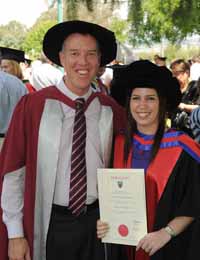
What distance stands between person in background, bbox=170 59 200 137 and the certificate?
3127mm

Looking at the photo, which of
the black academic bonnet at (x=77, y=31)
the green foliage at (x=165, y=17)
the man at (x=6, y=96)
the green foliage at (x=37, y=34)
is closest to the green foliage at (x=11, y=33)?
the green foliage at (x=37, y=34)

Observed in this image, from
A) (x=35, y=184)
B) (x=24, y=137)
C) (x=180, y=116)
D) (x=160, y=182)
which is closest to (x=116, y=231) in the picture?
(x=160, y=182)

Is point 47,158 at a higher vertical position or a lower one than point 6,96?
lower

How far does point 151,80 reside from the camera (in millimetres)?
2393

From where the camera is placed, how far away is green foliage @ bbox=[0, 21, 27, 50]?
9.88 m

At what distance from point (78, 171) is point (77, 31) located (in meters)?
0.72

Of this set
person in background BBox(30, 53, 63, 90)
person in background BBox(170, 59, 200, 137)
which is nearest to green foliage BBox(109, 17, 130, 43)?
person in background BBox(170, 59, 200, 137)

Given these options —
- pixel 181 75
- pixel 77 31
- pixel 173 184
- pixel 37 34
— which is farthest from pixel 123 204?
pixel 37 34

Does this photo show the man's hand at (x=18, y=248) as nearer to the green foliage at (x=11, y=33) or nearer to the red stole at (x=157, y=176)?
the red stole at (x=157, y=176)

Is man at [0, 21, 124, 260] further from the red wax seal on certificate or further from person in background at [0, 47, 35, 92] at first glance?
person in background at [0, 47, 35, 92]

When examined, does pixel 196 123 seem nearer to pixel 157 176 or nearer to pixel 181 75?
pixel 157 176

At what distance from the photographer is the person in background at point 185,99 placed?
587 centimetres

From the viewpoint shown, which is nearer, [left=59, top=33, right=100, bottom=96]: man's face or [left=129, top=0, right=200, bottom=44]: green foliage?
[left=59, top=33, right=100, bottom=96]: man's face

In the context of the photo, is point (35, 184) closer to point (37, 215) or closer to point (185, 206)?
point (37, 215)
